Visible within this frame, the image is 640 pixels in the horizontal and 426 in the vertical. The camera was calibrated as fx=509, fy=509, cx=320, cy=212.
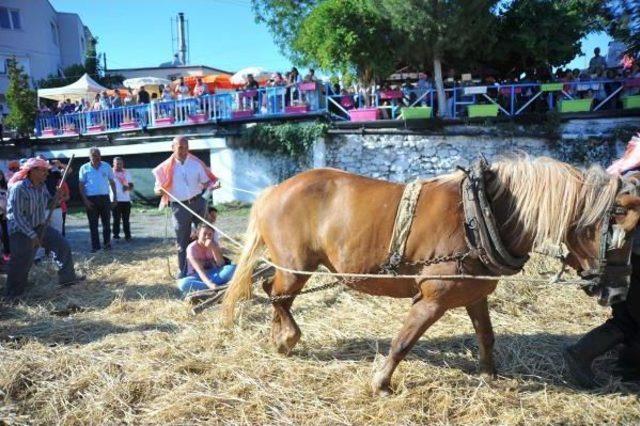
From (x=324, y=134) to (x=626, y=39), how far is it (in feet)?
25.9

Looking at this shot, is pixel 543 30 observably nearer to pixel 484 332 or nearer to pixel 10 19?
pixel 484 332

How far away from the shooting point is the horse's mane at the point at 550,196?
283cm

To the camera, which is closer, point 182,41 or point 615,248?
point 615,248

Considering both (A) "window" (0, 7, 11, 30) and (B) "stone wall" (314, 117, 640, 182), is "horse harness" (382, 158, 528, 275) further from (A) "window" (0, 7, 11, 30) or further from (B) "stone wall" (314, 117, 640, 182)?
(A) "window" (0, 7, 11, 30)

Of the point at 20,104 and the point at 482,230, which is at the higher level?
the point at 20,104

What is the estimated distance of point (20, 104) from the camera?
61.7 ft

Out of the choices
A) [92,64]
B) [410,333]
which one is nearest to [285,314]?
[410,333]

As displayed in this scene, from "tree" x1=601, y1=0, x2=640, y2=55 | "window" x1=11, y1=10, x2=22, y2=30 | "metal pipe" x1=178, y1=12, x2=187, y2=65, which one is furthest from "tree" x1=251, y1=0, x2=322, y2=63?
"metal pipe" x1=178, y1=12, x2=187, y2=65

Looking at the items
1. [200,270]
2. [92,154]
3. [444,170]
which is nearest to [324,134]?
[444,170]

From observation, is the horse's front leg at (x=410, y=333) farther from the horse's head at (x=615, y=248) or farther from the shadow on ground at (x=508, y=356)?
the horse's head at (x=615, y=248)

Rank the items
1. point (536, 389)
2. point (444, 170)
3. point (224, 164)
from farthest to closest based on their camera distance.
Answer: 1. point (224, 164)
2. point (444, 170)
3. point (536, 389)

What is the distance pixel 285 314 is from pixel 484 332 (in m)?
1.49

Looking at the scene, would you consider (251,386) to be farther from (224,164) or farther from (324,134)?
(224,164)

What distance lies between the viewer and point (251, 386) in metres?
3.39
